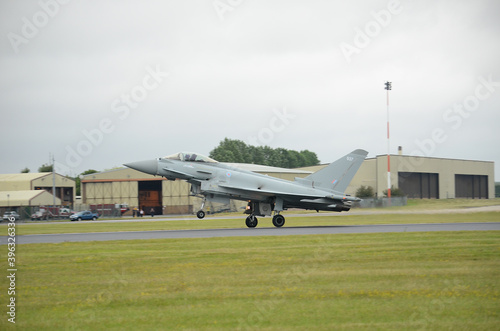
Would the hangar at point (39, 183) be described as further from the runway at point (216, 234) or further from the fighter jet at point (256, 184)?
the runway at point (216, 234)

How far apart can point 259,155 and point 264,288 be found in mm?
120566

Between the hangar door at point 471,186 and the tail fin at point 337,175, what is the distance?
5178 cm

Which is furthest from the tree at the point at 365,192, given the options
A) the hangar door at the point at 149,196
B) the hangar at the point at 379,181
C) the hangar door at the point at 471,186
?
the hangar door at the point at 149,196

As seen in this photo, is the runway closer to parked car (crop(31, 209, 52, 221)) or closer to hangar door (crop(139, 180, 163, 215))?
parked car (crop(31, 209, 52, 221))

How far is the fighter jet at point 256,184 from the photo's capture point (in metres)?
26.7

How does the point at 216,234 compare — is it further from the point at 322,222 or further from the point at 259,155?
the point at 259,155

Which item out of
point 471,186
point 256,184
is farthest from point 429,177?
point 256,184

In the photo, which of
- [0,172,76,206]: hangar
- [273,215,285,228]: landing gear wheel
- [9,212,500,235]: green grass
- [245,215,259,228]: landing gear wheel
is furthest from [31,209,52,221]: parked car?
[273,215,285,228]: landing gear wheel

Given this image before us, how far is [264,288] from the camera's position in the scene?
28.9 feet

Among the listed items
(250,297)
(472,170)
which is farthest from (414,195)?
(250,297)

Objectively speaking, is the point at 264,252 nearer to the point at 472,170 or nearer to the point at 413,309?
the point at 413,309

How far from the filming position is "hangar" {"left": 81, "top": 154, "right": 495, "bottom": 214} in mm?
69250

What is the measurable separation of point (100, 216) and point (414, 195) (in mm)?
46877

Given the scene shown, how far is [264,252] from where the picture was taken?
13.8 m
